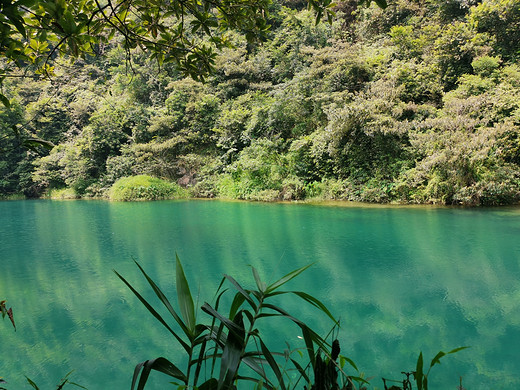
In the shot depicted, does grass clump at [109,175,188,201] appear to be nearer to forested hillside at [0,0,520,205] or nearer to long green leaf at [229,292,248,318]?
forested hillside at [0,0,520,205]

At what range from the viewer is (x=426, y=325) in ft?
7.19

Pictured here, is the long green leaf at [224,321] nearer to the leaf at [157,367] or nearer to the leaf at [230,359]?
the leaf at [230,359]

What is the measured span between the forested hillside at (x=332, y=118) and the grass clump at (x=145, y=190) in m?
0.53

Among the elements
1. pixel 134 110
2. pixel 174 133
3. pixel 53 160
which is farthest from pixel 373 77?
pixel 53 160

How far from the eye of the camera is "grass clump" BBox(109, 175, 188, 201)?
39.9 feet

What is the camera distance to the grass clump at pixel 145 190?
12172 millimetres

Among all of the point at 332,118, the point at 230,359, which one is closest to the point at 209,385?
the point at 230,359

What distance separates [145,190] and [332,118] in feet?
22.8

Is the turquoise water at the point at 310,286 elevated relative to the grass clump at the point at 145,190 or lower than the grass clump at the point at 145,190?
lower

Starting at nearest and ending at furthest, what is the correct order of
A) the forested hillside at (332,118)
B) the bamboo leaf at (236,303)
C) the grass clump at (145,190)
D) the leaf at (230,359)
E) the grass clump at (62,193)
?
the leaf at (230,359) < the bamboo leaf at (236,303) < the forested hillside at (332,118) < the grass clump at (145,190) < the grass clump at (62,193)

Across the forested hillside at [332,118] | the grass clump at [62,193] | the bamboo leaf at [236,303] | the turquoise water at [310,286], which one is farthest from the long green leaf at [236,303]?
the grass clump at [62,193]

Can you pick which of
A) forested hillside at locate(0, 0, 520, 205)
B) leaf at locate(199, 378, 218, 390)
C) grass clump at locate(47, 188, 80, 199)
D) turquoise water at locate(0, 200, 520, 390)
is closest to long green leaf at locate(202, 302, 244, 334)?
leaf at locate(199, 378, 218, 390)

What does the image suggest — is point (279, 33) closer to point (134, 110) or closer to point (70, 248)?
point (134, 110)

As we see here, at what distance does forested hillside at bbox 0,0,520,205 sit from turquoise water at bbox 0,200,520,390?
152 centimetres
